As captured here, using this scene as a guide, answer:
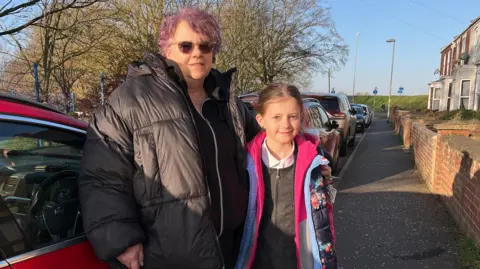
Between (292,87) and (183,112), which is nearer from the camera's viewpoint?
(183,112)

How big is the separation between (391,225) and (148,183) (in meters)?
4.02

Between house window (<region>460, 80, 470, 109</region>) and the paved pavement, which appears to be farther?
house window (<region>460, 80, 470, 109</region>)

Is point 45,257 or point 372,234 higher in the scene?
point 45,257

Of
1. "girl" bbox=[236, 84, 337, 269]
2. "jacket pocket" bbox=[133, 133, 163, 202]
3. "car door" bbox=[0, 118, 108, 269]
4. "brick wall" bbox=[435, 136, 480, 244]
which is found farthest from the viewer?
"brick wall" bbox=[435, 136, 480, 244]

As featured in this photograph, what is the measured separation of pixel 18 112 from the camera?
1449 millimetres

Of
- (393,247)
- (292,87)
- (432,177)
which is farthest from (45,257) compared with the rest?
(432,177)

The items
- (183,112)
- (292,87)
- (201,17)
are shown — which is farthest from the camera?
(292,87)

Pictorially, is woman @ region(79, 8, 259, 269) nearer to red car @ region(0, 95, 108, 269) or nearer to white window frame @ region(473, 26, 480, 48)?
red car @ region(0, 95, 108, 269)

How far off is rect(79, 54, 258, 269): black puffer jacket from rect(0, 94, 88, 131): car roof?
243mm

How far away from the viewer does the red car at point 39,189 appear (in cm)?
139

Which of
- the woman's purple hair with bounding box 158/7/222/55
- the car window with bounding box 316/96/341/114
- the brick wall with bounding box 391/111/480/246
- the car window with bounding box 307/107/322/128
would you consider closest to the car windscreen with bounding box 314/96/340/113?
the car window with bounding box 316/96/341/114

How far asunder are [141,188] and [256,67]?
787 inches

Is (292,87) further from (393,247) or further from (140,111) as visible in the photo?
(393,247)

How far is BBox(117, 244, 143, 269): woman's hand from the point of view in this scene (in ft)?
4.93
